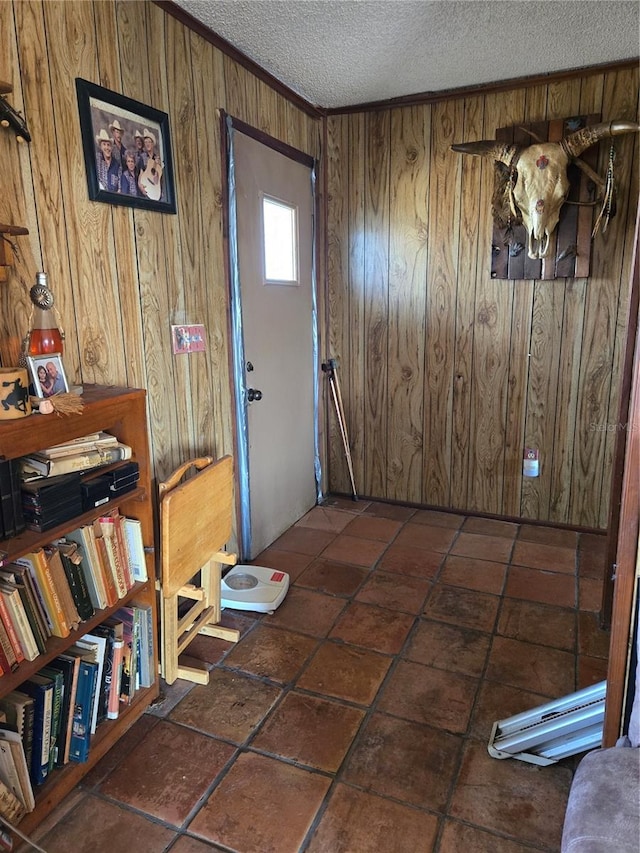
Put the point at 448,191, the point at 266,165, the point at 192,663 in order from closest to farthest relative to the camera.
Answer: the point at 192,663 → the point at 266,165 → the point at 448,191

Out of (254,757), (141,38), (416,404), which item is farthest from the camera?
(416,404)

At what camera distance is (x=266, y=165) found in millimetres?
2912

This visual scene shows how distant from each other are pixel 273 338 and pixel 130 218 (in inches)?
45.3

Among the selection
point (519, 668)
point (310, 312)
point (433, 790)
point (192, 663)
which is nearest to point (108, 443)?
point (192, 663)

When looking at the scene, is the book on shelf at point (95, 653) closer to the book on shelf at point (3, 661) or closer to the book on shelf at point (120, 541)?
the book on shelf at point (120, 541)

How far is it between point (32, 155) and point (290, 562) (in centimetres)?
215

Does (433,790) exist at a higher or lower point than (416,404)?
lower

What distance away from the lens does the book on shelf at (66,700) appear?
5.33 ft

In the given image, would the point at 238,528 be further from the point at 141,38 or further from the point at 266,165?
the point at 141,38

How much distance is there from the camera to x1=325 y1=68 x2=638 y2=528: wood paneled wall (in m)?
3.12

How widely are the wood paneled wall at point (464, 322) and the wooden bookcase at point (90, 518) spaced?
2153 mm

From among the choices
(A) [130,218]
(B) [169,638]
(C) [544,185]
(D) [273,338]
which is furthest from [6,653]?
(C) [544,185]

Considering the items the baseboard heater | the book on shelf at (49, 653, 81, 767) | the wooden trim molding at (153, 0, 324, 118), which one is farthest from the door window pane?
the baseboard heater

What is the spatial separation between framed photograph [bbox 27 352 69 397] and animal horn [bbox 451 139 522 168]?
2538mm
